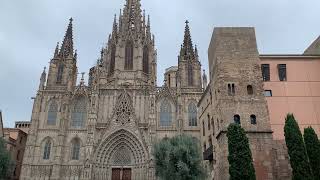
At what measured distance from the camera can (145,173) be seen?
40750 mm

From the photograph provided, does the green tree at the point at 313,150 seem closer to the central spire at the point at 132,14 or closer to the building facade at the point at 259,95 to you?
the building facade at the point at 259,95

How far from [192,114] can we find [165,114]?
3.45 m

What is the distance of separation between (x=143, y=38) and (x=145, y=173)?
19.9m

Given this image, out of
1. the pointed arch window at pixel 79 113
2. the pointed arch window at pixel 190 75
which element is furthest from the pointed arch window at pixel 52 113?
the pointed arch window at pixel 190 75

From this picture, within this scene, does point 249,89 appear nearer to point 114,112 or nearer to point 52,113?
point 114,112

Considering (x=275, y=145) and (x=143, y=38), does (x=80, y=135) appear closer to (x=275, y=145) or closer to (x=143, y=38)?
(x=143, y=38)

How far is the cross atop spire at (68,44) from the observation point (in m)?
48.3

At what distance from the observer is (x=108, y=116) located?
4347cm

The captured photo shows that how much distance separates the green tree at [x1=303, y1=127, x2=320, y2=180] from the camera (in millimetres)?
20828

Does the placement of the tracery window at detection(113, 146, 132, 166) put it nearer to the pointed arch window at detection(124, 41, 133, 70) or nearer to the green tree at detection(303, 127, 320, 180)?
the pointed arch window at detection(124, 41, 133, 70)

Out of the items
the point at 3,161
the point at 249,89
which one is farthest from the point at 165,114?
the point at 249,89

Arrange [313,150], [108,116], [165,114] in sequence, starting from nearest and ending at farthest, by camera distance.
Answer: [313,150], [108,116], [165,114]

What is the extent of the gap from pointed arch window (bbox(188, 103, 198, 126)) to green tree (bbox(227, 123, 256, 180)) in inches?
849

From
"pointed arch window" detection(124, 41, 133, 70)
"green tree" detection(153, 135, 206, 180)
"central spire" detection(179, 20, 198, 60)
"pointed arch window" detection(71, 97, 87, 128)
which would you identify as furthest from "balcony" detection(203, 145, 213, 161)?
"pointed arch window" detection(124, 41, 133, 70)
